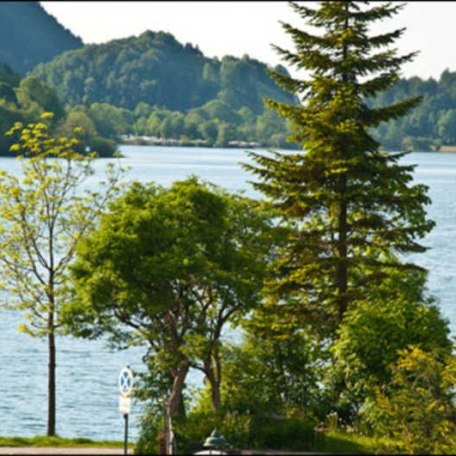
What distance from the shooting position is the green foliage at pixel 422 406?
28.5 metres

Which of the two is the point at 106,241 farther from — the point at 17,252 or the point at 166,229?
the point at 17,252

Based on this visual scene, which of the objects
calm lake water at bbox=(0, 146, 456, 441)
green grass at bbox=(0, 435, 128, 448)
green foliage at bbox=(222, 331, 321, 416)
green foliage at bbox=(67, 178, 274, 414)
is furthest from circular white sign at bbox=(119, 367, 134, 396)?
calm lake water at bbox=(0, 146, 456, 441)

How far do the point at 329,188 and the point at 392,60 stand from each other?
16.5 feet

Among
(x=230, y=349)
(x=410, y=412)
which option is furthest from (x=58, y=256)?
(x=410, y=412)

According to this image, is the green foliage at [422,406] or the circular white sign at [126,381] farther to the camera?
the green foliage at [422,406]

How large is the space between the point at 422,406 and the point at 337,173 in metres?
10.5

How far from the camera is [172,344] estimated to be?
3512 centimetres

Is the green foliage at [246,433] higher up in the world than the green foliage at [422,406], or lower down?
lower down

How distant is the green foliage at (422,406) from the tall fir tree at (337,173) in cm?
600

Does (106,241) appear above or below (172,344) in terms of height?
above

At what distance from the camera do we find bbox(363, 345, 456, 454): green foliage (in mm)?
28516

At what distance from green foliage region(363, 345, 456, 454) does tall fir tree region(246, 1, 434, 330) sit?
236 inches

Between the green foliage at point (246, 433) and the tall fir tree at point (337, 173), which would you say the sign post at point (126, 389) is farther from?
the tall fir tree at point (337, 173)

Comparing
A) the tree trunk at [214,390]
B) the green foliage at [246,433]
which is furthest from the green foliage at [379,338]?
the tree trunk at [214,390]
